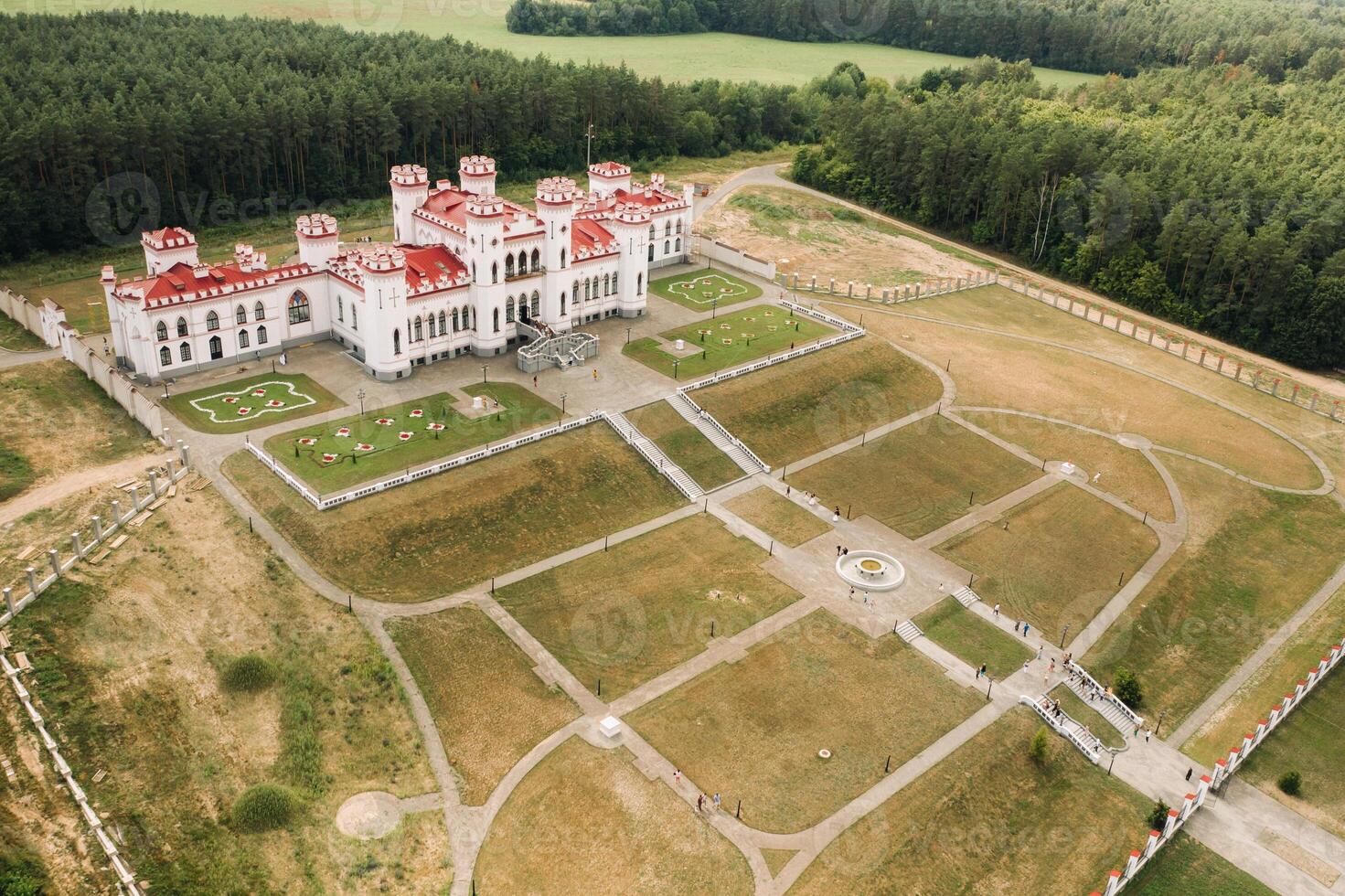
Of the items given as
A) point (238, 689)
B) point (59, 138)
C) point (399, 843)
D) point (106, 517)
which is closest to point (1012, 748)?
point (399, 843)

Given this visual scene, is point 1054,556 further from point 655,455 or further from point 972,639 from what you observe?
point 655,455

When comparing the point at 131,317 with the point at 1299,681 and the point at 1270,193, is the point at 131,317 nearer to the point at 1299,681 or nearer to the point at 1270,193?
the point at 1299,681

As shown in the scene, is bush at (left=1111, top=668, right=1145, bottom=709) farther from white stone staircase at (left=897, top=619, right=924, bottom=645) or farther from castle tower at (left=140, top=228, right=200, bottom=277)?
castle tower at (left=140, top=228, right=200, bottom=277)

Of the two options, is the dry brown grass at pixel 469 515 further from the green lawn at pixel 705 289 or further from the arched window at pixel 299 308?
the green lawn at pixel 705 289

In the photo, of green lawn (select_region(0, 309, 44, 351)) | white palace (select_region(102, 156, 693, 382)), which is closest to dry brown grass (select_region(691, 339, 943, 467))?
white palace (select_region(102, 156, 693, 382))

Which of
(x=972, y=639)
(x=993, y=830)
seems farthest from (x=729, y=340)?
(x=993, y=830)

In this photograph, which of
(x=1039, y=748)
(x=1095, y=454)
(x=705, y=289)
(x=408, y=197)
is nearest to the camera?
(x=1039, y=748)
